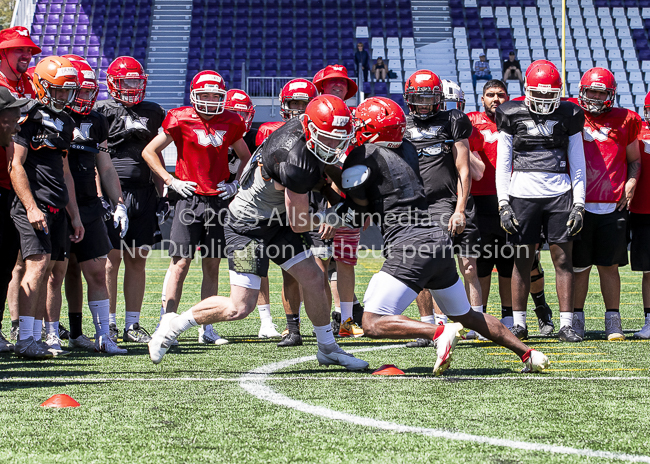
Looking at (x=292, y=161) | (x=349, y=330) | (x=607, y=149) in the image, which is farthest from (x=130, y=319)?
(x=607, y=149)

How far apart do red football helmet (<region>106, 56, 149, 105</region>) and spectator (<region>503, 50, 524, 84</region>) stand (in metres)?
16.2

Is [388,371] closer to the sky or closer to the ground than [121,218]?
closer to the ground

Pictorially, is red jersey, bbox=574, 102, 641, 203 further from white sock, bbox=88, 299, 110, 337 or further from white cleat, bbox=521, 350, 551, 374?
white sock, bbox=88, 299, 110, 337

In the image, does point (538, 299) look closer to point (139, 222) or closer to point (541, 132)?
point (541, 132)

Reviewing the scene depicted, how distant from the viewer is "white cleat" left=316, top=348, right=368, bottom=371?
172 inches

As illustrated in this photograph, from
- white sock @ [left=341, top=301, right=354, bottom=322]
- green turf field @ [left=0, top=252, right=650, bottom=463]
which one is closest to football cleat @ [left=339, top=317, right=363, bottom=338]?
white sock @ [left=341, top=301, right=354, bottom=322]

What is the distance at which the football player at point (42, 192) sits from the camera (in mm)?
4676

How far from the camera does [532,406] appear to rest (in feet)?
10.9

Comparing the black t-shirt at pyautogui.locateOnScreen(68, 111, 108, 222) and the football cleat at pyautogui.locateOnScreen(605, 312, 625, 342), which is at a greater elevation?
the black t-shirt at pyautogui.locateOnScreen(68, 111, 108, 222)

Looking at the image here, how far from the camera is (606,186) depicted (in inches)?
230

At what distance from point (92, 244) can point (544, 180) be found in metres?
3.22

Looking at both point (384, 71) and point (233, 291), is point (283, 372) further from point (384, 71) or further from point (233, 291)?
point (384, 71)

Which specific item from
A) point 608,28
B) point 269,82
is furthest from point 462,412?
point 608,28

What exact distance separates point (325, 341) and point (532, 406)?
4.66 ft
